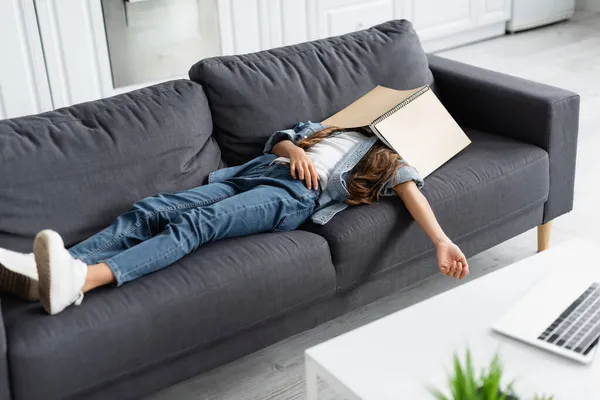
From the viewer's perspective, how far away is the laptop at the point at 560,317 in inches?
61.5

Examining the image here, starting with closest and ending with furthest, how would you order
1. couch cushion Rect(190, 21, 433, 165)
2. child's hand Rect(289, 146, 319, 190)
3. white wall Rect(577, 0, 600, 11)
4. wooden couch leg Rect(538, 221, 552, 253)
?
1. child's hand Rect(289, 146, 319, 190)
2. couch cushion Rect(190, 21, 433, 165)
3. wooden couch leg Rect(538, 221, 552, 253)
4. white wall Rect(577, 0, 600, 11)

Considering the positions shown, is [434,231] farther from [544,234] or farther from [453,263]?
[544,234]

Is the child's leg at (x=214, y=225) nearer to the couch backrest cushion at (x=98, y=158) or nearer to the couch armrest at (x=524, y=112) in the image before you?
the couch backrest cushion at (x=98, y=158)

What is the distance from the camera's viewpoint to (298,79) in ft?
8.06

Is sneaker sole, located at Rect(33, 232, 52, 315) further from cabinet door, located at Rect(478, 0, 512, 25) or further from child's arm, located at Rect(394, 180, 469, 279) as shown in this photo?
cabinet door, located at Rect(478, 0, 512, 25)

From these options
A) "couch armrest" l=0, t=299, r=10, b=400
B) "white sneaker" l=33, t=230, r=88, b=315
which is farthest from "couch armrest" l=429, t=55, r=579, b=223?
"couch armrest" l=0, t=299, r=10, b=400

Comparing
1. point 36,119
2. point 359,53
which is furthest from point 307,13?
point 36,119

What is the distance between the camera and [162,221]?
6.74 ft

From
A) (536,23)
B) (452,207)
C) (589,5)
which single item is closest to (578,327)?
(452,207)

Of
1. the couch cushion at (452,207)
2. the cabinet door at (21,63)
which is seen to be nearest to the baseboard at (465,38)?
the cabinet door at (21,63)

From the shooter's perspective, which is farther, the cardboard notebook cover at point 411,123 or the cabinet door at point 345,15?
the cabinet door at point 345,15

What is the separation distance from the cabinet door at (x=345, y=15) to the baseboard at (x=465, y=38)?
0.40m

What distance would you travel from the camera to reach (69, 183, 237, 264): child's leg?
197 cm

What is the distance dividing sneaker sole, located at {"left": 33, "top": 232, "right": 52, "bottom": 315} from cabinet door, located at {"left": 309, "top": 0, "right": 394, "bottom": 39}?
8.90 feet
